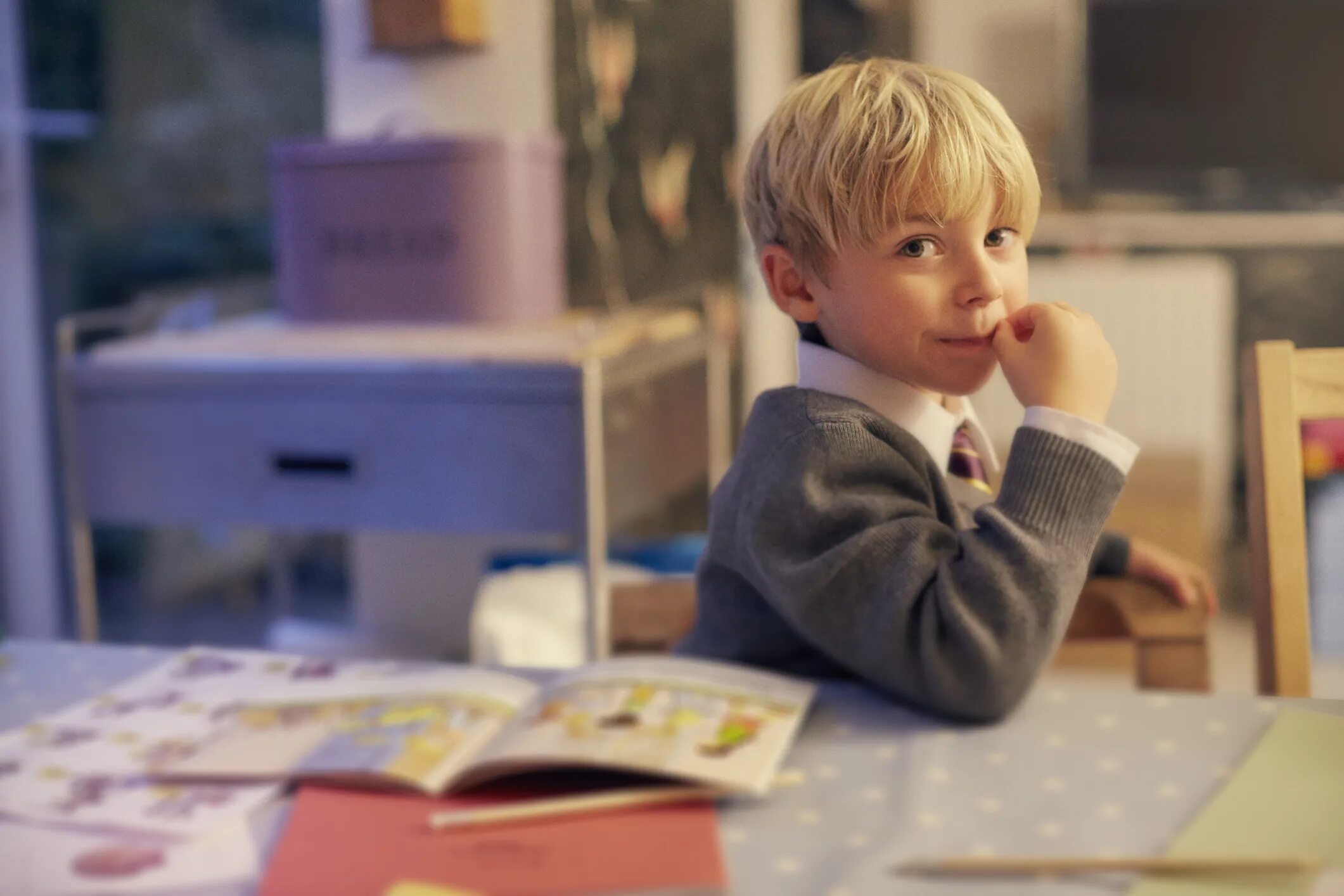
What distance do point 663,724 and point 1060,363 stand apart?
0.28 m

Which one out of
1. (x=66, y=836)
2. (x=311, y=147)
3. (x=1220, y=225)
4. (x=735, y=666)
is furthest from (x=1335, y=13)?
(x=66, y=836)

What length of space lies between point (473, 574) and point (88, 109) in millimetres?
1116

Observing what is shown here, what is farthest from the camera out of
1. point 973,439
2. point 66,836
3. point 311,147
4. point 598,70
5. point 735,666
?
point 598,70

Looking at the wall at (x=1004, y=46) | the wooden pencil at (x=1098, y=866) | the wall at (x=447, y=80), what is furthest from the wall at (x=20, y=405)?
the wooden pencil at (x=1098, y=866)

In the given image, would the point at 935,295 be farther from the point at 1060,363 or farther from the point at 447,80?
the point at 447,80

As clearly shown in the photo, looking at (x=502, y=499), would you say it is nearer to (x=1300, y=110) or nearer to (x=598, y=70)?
(x=598, y=70)

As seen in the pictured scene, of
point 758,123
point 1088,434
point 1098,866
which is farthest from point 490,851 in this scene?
point 758,123

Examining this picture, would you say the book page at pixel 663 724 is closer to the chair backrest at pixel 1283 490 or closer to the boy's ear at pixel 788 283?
the boy's ear at pixel 788 283

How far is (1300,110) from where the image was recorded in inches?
95.0

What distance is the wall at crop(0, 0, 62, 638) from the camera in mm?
2395

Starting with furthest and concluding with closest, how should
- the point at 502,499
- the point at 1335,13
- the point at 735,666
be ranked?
the point at 1335,13 → the point at 502,499 → the point at 735,666

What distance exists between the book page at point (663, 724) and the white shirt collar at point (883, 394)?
0.55 ft

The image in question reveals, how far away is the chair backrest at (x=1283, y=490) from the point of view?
0.86 metres

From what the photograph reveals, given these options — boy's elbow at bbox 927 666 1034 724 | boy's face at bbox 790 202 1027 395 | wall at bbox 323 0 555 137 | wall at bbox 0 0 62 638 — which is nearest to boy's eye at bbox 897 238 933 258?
boy's face at bbox 790 202 1027 395
